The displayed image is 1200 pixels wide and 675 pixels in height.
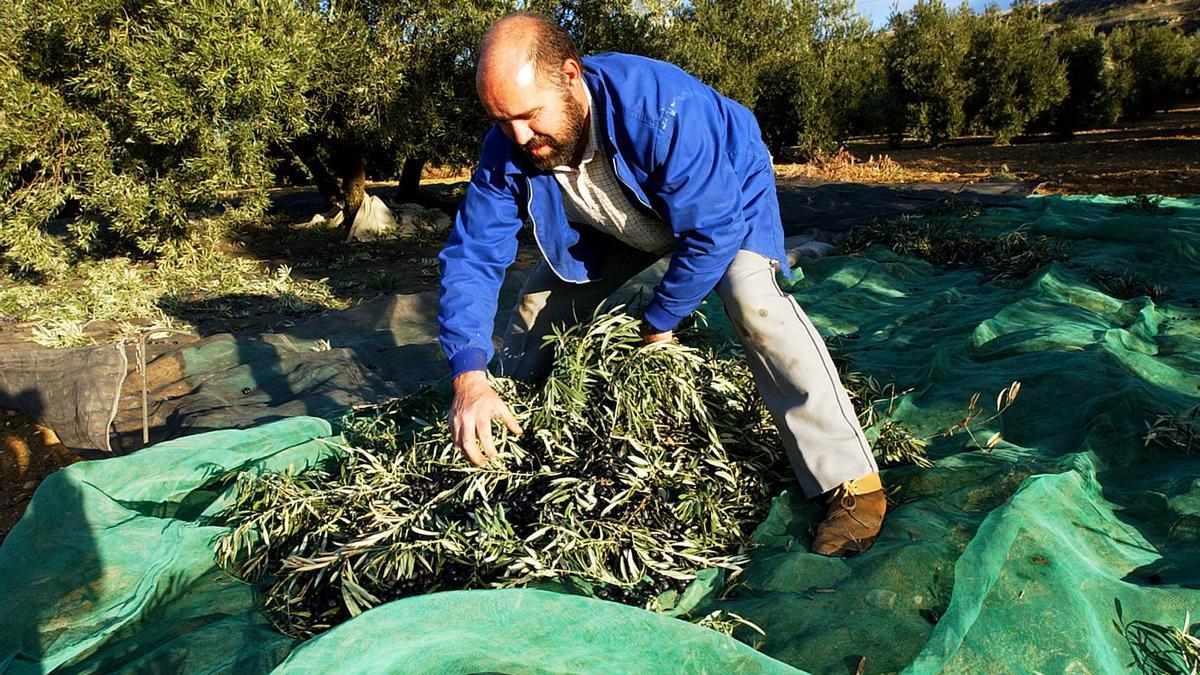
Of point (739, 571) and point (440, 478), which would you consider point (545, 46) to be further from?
point (739, 571)

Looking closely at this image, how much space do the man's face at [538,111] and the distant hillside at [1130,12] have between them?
38.9m

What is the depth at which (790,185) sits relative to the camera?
12.5 m

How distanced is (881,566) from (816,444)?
0.50m

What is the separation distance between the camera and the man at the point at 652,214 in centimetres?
241

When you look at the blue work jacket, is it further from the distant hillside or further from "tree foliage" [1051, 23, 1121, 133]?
the distant hillside

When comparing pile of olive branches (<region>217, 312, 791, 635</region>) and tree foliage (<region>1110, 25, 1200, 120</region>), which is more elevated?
pile of olive branches (<region>217, 312, 791, 635</region>)

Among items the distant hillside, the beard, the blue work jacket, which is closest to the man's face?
the beard

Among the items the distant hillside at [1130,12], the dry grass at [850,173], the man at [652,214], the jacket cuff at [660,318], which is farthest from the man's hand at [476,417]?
the distant hillside at [1130,12]

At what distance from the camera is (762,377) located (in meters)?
2.62

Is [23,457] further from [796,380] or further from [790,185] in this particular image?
[790,185]

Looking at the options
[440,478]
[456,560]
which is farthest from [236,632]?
[440,478]

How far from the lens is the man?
7.89 ft

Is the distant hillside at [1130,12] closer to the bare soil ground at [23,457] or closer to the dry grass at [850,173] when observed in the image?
the dry grass at [850,173]

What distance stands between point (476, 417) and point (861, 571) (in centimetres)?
128
